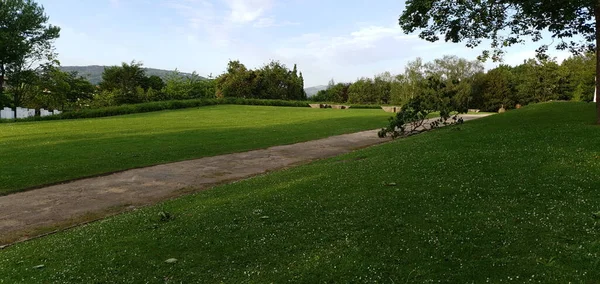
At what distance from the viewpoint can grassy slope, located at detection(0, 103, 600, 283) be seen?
15.0 feet

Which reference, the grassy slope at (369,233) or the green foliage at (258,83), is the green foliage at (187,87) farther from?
the grassy slope at (369,233)

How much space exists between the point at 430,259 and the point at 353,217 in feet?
6.42

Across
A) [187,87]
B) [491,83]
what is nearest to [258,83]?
[187,87]

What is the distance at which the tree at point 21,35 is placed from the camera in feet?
157

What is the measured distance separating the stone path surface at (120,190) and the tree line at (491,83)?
41.2 metres

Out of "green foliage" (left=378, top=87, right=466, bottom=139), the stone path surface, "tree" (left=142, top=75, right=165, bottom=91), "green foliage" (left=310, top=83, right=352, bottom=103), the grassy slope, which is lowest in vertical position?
the stone path surface

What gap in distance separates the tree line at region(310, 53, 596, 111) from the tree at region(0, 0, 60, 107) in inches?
2009

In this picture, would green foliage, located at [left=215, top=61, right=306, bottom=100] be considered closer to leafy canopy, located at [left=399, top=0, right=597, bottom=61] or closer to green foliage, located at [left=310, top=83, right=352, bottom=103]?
green foliage, located at [left=310, top=83, right=352, bottom=103]

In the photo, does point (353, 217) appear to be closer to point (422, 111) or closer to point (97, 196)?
point (97, 196)

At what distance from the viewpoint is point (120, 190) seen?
38.5 feet

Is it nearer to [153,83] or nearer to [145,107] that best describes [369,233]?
[145,107]

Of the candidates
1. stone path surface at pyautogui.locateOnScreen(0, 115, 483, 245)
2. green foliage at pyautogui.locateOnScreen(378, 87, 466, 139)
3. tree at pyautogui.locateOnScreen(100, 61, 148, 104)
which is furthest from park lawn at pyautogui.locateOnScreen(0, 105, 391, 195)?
tree at pyautogui.locateOnScreen(100, 61, 148, 104)

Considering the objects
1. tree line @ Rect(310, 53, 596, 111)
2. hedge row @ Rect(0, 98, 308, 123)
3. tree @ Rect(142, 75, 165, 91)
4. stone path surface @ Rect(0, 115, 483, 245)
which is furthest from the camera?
tree @ Rect(142, 75, 165, 91)

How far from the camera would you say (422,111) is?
70.6 feet
